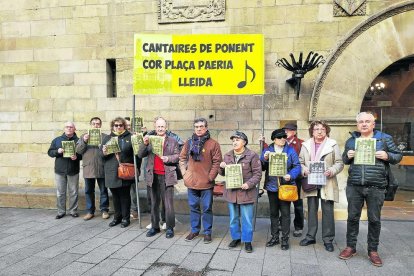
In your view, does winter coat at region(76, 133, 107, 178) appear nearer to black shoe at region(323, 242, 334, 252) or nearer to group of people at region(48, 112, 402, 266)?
group of people at region(48, 112, 402, 266)

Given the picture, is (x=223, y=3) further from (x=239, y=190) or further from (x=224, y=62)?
(x=239, y=190)

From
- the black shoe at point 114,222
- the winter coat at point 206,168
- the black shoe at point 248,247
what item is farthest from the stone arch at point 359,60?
the black shoe at point 114,222

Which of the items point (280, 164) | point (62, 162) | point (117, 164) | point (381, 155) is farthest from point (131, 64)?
point (381, 155)

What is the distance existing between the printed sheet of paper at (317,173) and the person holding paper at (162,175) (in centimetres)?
210

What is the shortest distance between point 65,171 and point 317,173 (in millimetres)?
4757

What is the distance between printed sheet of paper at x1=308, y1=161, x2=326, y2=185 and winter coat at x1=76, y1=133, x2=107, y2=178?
12.6 feet

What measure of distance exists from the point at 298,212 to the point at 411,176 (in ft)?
15.8

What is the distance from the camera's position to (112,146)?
5555 millimetres

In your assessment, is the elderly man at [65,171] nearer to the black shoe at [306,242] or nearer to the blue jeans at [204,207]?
the blue jeans at [204,207]

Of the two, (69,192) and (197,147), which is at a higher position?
(197,147)

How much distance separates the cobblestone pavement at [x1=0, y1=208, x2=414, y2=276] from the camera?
395 centimetres

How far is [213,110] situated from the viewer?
713 cm

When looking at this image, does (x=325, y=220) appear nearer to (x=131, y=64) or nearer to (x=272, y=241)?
(x=272, y=241)

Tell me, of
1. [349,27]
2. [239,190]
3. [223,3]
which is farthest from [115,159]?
[349,27]
